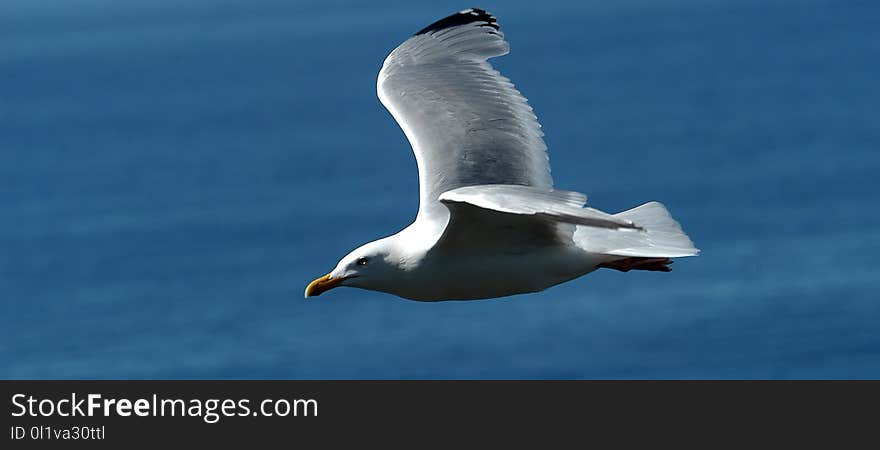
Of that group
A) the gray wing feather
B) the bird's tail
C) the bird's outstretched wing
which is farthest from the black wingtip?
the gray wing feather

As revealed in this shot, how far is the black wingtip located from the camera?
419 inches

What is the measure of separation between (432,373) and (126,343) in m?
10.8

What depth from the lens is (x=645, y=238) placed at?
8.66 meters

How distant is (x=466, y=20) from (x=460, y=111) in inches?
38.0

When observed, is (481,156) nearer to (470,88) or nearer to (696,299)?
(470,88)

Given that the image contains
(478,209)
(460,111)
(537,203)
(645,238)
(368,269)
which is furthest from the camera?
(460,111)

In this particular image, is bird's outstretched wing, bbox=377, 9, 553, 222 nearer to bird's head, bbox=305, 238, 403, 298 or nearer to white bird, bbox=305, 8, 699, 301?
white bird, bbox=305, 8, 699, 301

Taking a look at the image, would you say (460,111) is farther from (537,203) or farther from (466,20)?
(537,203)

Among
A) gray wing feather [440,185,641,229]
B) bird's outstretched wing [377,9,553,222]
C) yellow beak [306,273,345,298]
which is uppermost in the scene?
bird's outstretched wing [377,9,553,222]

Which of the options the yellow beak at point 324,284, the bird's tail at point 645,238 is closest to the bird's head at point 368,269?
the yellow beak at point 324,284

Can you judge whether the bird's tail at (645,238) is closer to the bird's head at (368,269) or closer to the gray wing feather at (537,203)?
the gray wing feather at (537,203)

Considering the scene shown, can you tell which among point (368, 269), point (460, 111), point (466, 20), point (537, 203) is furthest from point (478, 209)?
point (466, 20)

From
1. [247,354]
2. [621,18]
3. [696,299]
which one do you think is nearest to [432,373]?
[247,354]

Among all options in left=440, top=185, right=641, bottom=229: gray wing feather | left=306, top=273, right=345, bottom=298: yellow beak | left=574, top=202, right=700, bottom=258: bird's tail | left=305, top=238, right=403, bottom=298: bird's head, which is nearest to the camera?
left=440, top=185, right=641, bottom=229: gray wing feather
